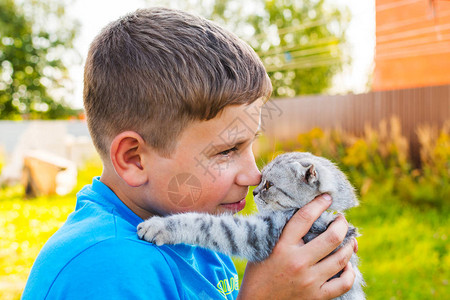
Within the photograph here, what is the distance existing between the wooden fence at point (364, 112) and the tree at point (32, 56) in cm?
1714

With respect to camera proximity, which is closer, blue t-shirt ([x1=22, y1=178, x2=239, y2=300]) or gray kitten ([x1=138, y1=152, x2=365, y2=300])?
blue t-shirt ([x1=22, y1=178, x2=239, y2=300])

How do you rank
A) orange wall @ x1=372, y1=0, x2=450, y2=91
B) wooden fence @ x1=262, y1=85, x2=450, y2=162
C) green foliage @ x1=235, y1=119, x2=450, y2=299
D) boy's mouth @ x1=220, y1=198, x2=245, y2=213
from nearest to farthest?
boy's mouth @ x1=220, y1=198, x2=245, y2=213
green foliage @ x1=235, y1=119, x2=450, y2=299
orange wall @ x1=372, y1=0, x2=450, y2=91
wooden fence @ x1=262, y1=85, x2=450, y2=162

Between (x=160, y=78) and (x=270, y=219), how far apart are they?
83 centimetres

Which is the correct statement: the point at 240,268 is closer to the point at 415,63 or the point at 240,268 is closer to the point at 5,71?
the point at 415,63

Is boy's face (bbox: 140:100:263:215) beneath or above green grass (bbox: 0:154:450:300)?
above

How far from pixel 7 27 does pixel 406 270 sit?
78.5ft

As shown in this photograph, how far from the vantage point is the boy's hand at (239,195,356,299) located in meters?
1.55

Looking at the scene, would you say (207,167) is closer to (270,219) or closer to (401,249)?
(270,219)

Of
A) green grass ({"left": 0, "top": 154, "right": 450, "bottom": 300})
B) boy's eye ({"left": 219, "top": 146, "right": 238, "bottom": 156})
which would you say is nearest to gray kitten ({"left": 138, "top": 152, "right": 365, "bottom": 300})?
boy's eye ({"left": 219, "top": 146, "right": 238, "bottom": 156})

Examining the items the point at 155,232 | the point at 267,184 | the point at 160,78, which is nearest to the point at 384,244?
the point at 267,184

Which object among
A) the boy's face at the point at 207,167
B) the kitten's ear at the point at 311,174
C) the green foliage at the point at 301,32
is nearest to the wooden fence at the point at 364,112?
the kitten's ear at the point at 311,174

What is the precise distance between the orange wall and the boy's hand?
5.70 m

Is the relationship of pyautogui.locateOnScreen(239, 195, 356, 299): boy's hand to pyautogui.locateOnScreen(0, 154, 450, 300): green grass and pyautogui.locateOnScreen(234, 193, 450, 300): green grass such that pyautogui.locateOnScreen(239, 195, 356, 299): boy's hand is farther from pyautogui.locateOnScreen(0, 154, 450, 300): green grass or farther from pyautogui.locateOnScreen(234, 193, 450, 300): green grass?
pyautogui.locateOnScreen(234, 193, 450, 300): green grass

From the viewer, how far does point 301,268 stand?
61.6 inches
